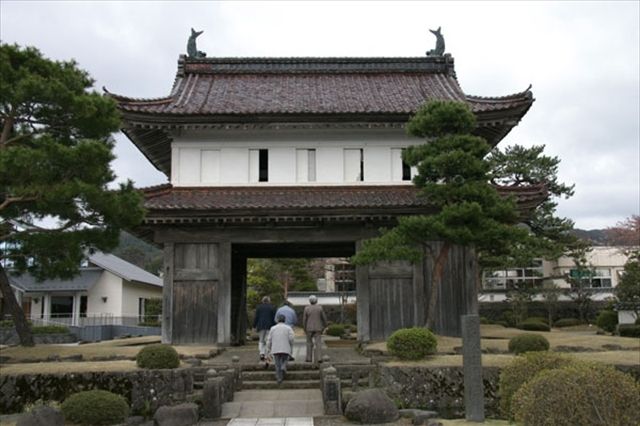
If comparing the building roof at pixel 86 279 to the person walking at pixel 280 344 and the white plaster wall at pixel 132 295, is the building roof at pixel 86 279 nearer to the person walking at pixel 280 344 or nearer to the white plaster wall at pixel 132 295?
the white plaster wall at pixel 132 295

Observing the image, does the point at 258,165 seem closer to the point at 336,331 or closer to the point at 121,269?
the point at 336,331

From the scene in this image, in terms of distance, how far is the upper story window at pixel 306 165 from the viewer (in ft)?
71.7

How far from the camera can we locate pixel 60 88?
1430cm

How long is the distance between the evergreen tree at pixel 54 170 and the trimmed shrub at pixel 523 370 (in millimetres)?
9765

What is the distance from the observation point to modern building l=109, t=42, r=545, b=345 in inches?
771

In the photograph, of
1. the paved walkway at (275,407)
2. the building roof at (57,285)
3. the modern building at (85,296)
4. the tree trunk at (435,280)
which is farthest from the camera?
the modern building at (85,296)

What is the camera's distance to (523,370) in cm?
1100

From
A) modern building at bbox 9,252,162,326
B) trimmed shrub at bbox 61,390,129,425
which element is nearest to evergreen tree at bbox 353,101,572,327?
trimmed shrub at bbox 61,390,129,425

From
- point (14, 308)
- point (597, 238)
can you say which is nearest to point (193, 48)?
point (14, 308)

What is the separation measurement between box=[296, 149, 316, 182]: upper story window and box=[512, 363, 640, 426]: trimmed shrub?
14.9 metres

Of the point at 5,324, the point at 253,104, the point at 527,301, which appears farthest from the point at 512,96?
the point at 5,324

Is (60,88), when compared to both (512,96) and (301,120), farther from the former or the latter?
(512,96)

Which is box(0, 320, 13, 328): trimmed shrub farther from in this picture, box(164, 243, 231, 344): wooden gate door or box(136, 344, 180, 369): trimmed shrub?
box(136, 344, 180, 369): trimmed shrub

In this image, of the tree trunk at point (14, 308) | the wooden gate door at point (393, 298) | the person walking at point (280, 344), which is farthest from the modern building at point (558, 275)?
the tree trunk at point (14, 308)
